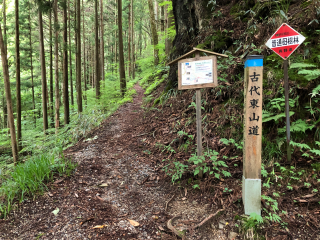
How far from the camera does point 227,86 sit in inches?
173

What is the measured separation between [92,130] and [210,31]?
5.41m

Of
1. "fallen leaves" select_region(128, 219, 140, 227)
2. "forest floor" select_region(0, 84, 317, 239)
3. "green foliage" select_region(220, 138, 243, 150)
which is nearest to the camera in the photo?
"forest floor" select_region(0, 84, 317, 239)

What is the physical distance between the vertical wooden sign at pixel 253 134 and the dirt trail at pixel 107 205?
67 cm

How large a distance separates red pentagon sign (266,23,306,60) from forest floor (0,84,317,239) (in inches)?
89.9

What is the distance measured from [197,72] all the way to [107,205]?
2.73 metres

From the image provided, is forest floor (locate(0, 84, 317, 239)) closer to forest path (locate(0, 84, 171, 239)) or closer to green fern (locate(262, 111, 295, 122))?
forest path (locate(0, 84, 171, 239))

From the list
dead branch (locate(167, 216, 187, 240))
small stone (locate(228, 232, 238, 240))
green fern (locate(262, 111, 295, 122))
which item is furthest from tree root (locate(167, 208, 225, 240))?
green fern (locate(262, 111, 295, 122))

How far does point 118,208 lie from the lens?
117 inches

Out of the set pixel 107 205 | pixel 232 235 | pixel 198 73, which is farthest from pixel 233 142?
pixel 107 205

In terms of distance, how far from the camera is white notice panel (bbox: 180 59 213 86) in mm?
3127

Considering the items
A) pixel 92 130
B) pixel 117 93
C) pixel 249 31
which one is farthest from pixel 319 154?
pixel 117 93

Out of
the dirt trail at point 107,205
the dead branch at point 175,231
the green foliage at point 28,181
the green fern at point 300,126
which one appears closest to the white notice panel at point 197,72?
the green fern at point 300,126

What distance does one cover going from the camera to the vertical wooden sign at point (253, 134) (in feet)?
8.12

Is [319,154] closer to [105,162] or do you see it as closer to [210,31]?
[105,162]
